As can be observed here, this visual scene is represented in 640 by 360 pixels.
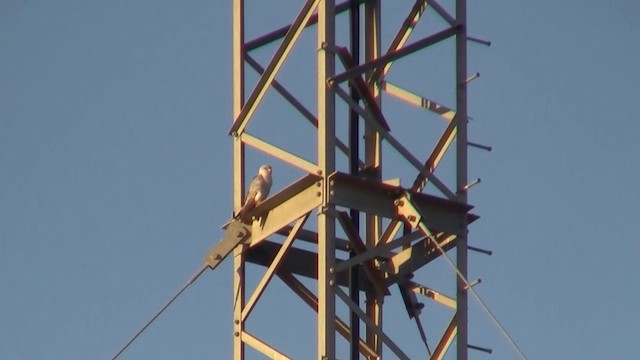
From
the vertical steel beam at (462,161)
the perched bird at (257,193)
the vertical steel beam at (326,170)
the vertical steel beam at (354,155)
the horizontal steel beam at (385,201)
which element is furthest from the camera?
the perched bird at (257,193)

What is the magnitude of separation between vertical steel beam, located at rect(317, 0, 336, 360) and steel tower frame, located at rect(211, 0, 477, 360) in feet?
0.04

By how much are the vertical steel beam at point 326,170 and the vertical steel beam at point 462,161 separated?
1.89 meters

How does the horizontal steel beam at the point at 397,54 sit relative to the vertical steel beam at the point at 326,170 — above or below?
above

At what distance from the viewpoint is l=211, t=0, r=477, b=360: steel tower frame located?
31.8m

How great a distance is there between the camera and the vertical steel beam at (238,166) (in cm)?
3247

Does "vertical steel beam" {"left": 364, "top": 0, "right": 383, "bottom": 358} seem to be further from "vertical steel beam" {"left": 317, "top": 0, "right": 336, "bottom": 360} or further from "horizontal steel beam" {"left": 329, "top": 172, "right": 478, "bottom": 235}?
"vertical steel beam" {"left": 317, "top": 0, "right": 336, "bottom": 360}

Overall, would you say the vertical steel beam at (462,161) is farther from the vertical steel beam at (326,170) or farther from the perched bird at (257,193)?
the perched bird at (257,193)

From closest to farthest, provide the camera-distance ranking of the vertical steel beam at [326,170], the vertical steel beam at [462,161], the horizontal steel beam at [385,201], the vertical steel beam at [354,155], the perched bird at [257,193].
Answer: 1. the vertical steel beam at [326,170]
2. the horizontal steel beam at [385,201]
3. the vertical steel beam at [354,155]
4. the vertical steel beam at [462,161]
5. the perched bird at [257,193]

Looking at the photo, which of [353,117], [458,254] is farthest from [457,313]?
[353,117]

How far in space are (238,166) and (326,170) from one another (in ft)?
6.51

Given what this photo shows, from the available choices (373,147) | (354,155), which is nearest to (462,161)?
(373,147)

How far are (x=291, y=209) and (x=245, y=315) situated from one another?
1.37m

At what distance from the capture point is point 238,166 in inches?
1313

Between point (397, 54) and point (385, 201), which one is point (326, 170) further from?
point (397, 54)
